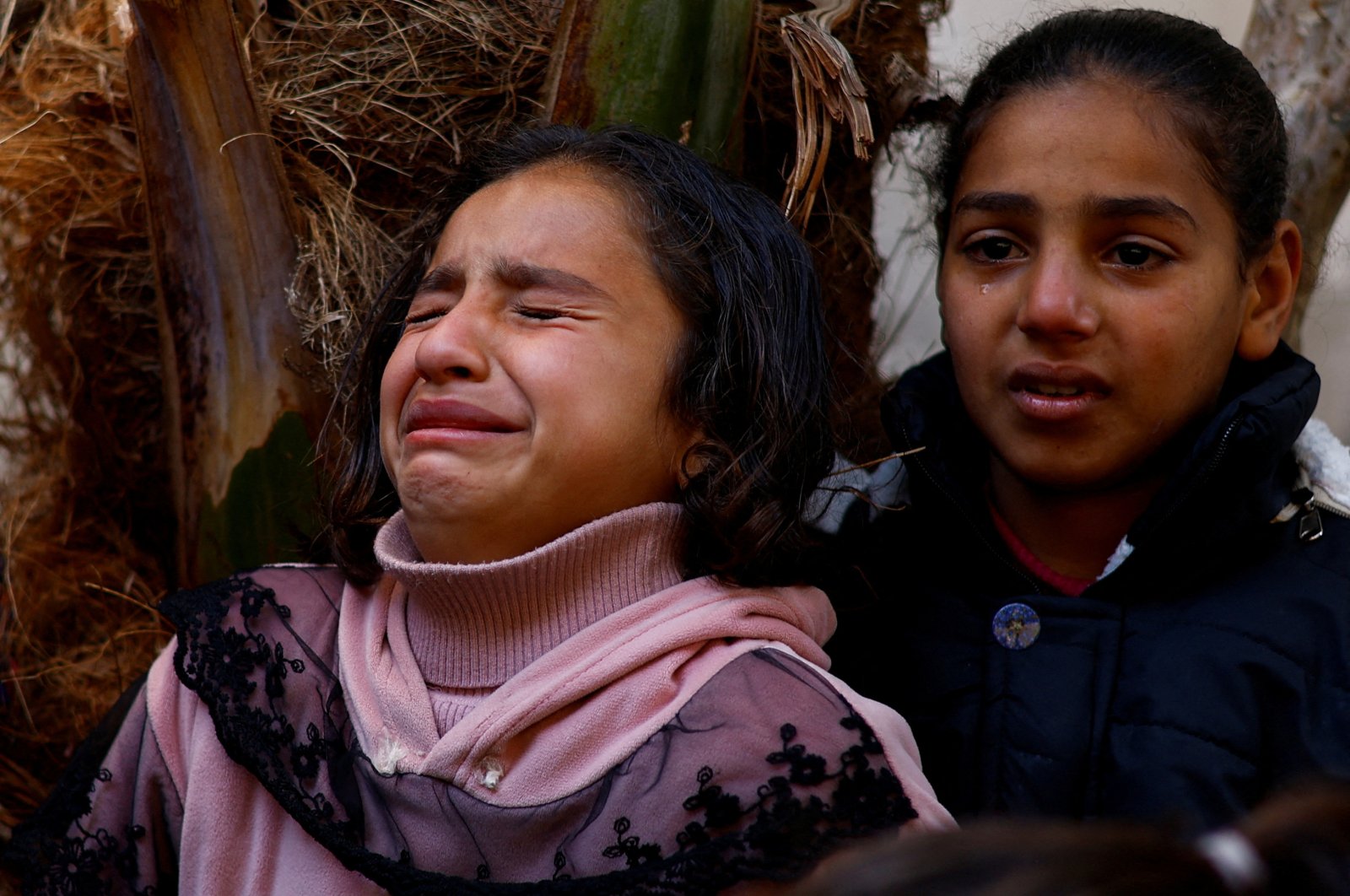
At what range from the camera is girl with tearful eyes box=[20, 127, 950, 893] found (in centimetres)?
115

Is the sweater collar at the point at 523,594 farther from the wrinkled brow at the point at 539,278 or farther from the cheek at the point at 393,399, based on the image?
the wrinkled brow at the point at 539,278

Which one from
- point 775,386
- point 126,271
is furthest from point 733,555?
point 126,271

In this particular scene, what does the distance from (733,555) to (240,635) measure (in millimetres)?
478

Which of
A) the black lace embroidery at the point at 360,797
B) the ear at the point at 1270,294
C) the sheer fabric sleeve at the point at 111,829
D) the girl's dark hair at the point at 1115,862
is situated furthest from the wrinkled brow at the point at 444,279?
the girl's dark hair at the point at 1115,862

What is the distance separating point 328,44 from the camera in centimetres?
180

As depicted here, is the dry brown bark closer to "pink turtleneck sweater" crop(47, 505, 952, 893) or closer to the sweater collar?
"pink turtleneck sweater" crop(47, 505, 952, 893)

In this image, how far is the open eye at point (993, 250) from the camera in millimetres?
1503

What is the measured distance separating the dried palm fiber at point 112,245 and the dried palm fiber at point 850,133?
30 cm

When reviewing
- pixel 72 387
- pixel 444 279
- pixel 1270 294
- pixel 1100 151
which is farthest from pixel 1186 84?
pixel 72 387

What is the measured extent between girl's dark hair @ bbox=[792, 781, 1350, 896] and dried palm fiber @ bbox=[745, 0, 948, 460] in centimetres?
124

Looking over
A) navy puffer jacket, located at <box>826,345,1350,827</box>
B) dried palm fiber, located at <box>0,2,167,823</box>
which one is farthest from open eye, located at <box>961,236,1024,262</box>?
dried palm fiber, located at <box>0,2,167,823</box>

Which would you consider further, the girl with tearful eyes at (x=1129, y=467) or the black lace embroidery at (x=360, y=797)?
the girl with tearful eyes at (x=1129, y=467)

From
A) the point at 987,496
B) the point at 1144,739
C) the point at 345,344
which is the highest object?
the point at 345,344

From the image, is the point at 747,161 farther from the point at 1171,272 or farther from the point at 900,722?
the point at 900,722
